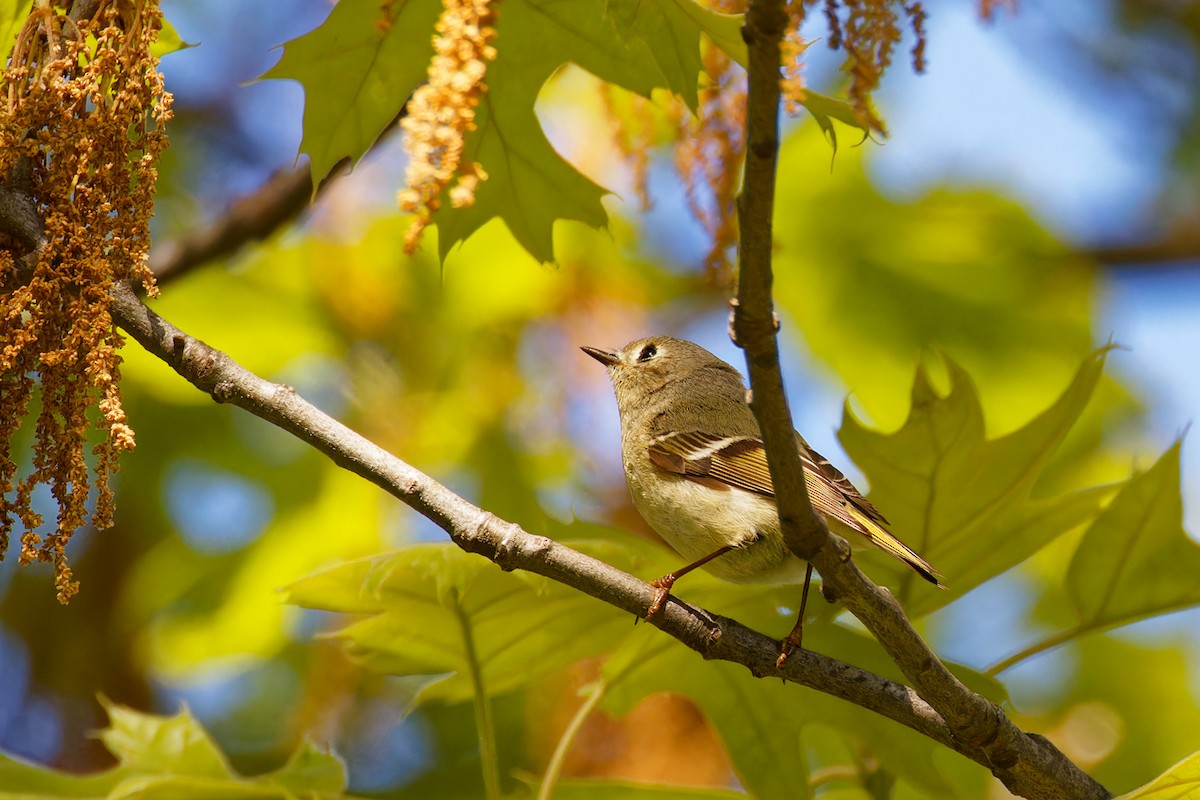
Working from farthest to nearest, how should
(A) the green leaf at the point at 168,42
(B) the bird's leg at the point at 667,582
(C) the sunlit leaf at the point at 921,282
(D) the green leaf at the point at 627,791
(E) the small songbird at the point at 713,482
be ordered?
(C) the sunlit leaf at the point at 921,282
(D) the green leaf at the point at 627,791
(E) the small songbird at the point at 713,482
(A) the green leaf at the point at 168,42
(B) the bird's leg at the point at 667,582

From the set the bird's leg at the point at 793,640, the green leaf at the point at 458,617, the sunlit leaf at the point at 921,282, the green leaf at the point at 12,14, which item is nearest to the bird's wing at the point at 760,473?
the bird's leg at the point at 793,640

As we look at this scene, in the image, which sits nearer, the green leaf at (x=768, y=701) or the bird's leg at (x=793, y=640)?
the bird's leg at (x=793, y=640)

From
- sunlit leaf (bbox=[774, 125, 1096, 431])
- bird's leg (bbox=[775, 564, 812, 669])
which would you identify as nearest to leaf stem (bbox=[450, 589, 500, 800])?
bird's leg (bbox=[775, 564, 812, 669])

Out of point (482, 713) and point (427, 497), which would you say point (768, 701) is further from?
point (427, 497)

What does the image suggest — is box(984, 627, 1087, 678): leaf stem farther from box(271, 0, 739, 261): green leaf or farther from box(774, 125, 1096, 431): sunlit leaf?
box(774, 125, 1096, 431): sunlit leaf

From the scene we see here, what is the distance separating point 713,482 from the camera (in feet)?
9.38

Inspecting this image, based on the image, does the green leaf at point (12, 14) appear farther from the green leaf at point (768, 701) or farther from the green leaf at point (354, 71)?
the green leaf at point (768, 701)

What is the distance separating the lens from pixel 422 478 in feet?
6.44

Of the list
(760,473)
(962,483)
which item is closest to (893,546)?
(962,483)

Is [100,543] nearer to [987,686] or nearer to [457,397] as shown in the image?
[457,397]

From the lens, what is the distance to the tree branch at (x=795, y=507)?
1.40 m

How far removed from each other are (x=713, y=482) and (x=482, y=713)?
31.6 inches

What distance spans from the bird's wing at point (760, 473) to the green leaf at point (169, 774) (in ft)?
3.37

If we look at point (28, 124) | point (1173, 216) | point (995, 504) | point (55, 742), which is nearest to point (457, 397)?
point (55, 742)
